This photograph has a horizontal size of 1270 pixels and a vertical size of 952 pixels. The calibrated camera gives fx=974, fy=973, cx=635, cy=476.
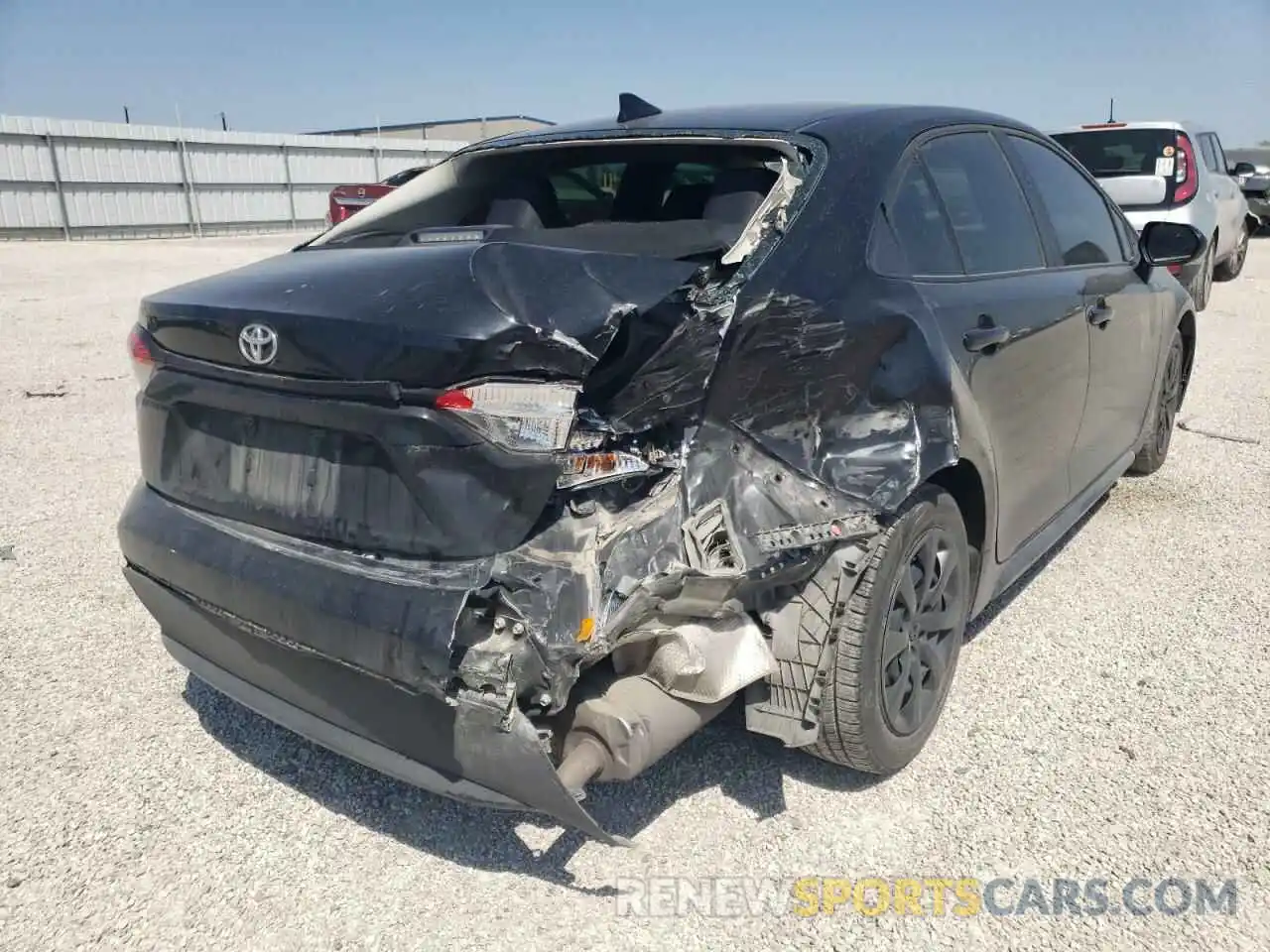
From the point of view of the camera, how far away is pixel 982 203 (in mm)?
3127

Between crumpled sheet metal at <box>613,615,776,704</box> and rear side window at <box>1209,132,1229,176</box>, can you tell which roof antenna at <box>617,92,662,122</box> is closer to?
crumpled sheet metal at <box>613,615,776,704</box>

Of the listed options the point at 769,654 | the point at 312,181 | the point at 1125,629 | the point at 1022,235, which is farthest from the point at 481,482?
the point at 312,181

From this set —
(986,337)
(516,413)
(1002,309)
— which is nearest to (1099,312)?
(1002,309)

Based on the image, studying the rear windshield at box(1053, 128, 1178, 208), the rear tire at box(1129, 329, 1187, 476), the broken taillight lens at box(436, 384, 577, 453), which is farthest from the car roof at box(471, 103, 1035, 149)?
the rear windshield at box(1053, 128, 1178, 208)

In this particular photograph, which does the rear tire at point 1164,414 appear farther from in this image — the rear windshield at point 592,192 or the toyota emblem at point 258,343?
the toyota emblem at point 258,343

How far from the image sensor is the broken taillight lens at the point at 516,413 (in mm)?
1909

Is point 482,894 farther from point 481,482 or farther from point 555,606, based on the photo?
point 481,482

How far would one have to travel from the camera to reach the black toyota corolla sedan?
1.94m

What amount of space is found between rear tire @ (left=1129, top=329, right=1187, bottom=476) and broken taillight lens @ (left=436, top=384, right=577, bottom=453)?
3.66 metres

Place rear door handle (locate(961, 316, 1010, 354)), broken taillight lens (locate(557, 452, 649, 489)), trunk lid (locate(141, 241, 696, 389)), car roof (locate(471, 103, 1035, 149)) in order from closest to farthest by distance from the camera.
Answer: trunk lid (locate(141, 241, 696, 389)) < broken taillight lens (locate(557, 452, 649, 489)) < rear door handle (locate(961, 316, 1010, 354)) < car roof (locate(471, 103, 1035, 149))

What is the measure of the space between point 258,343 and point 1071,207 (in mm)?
3015

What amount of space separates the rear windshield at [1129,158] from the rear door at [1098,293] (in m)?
5.37

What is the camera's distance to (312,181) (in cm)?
2886

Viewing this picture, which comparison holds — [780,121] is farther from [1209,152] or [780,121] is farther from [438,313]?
[1209,152]
